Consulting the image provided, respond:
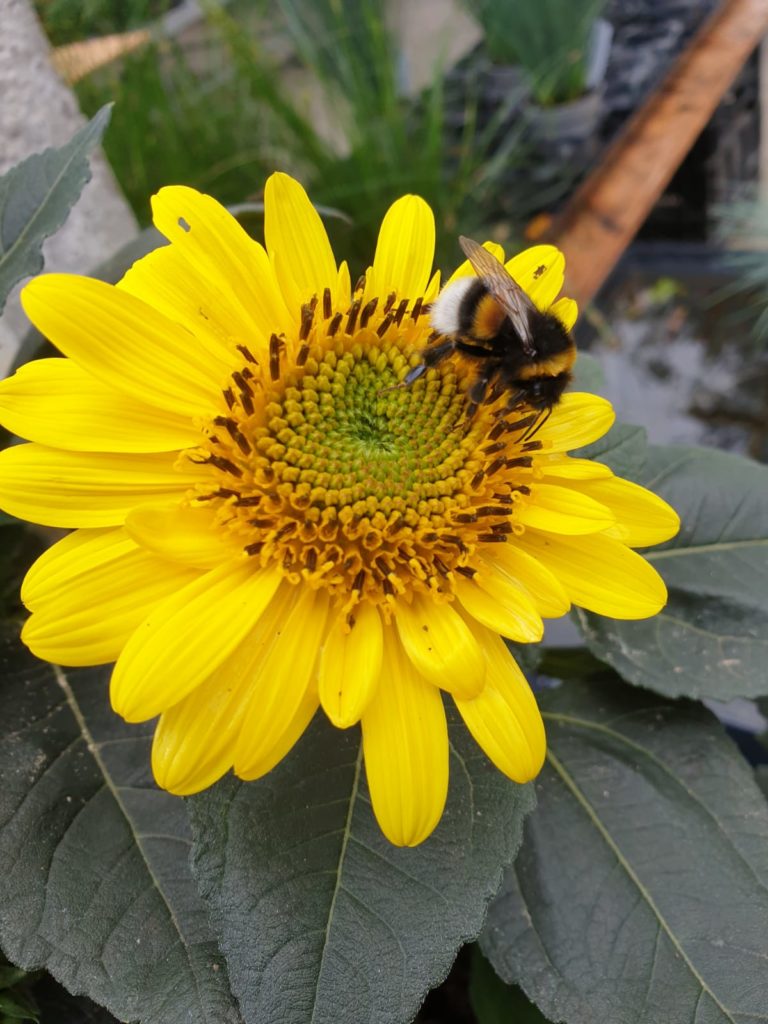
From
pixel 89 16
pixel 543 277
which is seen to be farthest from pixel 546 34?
pixel 543 277

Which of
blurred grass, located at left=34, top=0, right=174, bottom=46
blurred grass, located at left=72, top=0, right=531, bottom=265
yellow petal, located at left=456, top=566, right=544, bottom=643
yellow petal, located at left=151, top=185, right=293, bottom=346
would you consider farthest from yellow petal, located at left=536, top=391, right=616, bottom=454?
blurred grass, located at left=34, top=0, right=174, bottom=46

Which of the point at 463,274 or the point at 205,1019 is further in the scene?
the point at 463,274

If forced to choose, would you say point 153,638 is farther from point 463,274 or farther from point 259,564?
point 463,274

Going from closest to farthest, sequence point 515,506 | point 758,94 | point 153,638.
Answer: point 153,638
point 515,506
point 758,94

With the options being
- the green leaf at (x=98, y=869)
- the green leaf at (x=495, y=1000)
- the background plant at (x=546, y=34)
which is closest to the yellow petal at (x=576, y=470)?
the green leaf at (x=98, y=869)

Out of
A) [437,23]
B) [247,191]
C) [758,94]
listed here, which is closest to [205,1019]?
[247,191]

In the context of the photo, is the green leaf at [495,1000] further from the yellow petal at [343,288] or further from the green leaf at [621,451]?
the yellow petal at [343,288]

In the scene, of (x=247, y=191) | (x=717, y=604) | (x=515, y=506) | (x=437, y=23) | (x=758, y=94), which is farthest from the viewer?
(x=437, y=23)

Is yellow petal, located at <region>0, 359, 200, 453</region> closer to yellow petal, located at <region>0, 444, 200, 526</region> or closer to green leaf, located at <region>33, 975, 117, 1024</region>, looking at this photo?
yellow petal, located at <region>0, 444, 200, 526</region>
